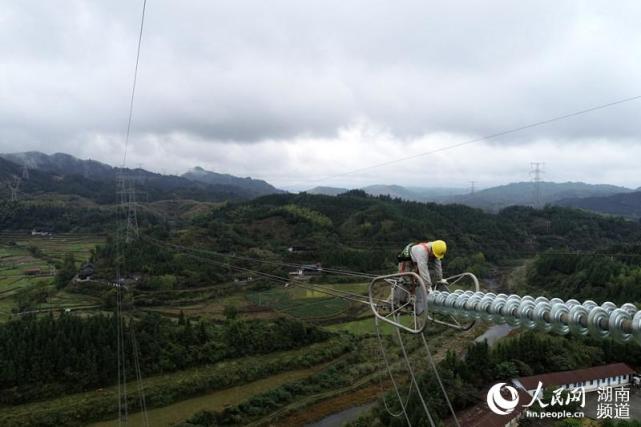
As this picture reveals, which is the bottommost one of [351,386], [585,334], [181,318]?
[351,386]

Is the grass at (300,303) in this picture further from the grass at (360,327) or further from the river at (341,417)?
the river at (341,417)

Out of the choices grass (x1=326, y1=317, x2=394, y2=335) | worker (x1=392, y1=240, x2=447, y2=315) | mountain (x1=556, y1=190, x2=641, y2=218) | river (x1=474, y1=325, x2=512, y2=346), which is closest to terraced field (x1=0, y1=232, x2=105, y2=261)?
grass (x1=326, y1=317, x2=394, y2=335)

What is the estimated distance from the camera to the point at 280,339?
30062 millimetres

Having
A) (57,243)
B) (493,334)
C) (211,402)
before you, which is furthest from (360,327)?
(57,243)

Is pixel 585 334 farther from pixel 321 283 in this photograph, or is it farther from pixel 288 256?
pixel 288 256

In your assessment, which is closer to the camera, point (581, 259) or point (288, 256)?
point (581, 259)

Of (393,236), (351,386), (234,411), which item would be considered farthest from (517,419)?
(393,236)

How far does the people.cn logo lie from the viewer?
17.6m

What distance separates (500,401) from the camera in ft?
61.0

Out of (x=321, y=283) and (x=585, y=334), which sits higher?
(x=585, y=334)

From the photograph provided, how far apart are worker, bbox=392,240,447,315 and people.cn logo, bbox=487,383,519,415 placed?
1403 cm

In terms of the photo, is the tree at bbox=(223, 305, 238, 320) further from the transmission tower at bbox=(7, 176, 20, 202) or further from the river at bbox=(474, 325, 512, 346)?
the transmission tower at bbox=(7, 176, 20, 202)

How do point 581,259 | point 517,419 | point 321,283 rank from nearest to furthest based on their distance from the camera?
point 517,419 → point 581,259 → point 321,283

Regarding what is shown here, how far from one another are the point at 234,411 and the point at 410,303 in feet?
61.4
